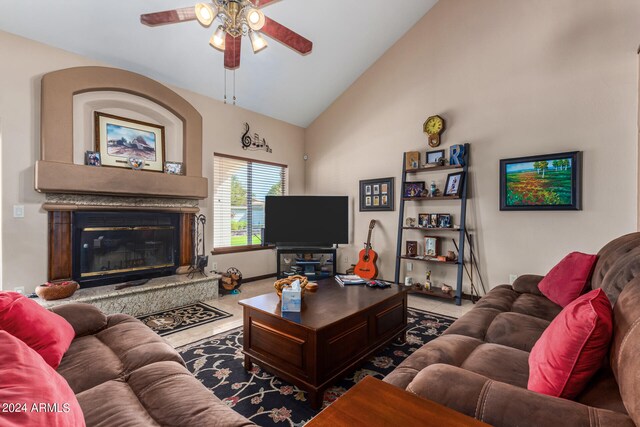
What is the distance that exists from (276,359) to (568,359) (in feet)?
5.13

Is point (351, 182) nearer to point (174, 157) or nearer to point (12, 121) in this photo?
point (174, 157)

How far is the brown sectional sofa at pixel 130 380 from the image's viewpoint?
1030 mm

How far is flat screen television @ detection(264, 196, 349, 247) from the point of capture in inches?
181

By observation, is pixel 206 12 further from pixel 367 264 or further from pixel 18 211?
pixel 367 264

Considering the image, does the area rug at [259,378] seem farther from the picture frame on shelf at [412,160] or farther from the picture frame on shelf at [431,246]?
the picture frame on shelf at [412,160]

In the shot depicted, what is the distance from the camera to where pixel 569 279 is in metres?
2.18

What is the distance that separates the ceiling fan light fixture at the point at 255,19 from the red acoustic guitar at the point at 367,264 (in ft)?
10.9

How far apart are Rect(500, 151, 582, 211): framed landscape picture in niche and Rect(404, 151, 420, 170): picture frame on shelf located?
3.37ft

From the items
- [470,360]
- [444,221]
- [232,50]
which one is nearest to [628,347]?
[470,360]

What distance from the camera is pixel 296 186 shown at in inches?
224

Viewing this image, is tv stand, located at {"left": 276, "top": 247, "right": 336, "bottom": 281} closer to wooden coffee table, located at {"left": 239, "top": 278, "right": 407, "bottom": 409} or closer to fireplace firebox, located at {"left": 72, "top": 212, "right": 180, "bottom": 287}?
fireplace firebox, located at {"left": 72, "top": 212, "right": 180, "bottom": 287}

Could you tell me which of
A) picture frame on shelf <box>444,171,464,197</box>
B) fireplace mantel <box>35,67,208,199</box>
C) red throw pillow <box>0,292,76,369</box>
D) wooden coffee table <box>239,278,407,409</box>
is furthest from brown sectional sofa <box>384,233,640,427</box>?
fireplace mantel <box>35,67,208,199</box>

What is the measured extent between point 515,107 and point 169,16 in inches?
143

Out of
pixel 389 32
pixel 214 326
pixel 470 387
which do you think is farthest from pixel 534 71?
pixel 214 326
